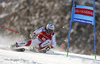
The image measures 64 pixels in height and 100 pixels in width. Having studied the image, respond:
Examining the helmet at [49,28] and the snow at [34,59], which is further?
the helmet at [49,28]

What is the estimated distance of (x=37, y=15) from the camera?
19188mm

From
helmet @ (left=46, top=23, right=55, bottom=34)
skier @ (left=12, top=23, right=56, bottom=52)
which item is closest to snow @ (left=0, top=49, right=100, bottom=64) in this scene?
skier @ (left=12, top=23, right=56, bottom=52)

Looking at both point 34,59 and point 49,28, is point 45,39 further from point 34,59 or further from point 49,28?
point 34,59

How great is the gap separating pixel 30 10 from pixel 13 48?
48.8 feet

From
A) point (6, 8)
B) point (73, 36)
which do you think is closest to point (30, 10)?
point (6, 8)

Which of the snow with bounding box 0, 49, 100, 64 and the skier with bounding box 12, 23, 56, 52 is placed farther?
the skier with bounding box 12, 23, 56, 52

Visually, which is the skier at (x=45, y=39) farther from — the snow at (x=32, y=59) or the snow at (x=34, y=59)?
the snow at (x=32, y=59)

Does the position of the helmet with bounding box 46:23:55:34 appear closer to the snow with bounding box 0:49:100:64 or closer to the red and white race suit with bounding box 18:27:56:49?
the red and white race suit with bounding box 18:27:56:49

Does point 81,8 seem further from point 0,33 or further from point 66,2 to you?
point 0,33

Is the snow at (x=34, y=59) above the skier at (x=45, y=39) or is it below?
below

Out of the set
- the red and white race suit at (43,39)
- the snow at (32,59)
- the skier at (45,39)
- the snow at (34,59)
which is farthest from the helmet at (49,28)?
the snow at (32,59)

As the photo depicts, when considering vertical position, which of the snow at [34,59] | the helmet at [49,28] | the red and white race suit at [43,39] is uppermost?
the helmet at [49,28]

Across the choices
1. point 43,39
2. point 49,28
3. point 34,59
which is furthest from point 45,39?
point 34,59

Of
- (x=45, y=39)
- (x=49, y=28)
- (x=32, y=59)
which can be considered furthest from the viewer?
(x=45, y=39)
